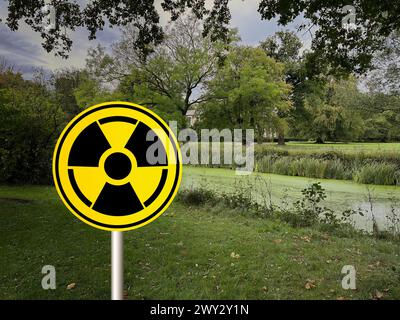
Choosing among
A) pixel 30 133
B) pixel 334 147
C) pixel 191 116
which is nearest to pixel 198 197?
pixel 191 116

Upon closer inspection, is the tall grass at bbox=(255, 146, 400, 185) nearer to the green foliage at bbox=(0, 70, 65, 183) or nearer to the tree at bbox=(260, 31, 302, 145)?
the tree at bbox=(260, 31, 302, 145)

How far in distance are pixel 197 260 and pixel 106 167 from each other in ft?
8.21

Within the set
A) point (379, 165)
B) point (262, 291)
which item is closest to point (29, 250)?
point (262, 291)

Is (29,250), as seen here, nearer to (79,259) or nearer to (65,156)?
(79,259)

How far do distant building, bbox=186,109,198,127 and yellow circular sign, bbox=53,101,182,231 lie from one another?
5.56 metres

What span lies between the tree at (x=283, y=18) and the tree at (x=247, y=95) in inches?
72.1

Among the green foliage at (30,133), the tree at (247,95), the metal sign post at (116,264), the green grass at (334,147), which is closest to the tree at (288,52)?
the tree at (247,95)

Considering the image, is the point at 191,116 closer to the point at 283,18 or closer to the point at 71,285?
the point at 283,18

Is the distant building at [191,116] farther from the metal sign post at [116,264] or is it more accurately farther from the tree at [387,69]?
the metal sign post at [116,264]

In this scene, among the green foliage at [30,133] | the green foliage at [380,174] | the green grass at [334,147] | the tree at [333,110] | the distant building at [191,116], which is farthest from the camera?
the green grass at [334,147]

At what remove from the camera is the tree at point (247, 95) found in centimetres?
565

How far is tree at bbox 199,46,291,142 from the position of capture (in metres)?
5.65

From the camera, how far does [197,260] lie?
3.18 meters

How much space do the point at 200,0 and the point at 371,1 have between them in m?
2.05
